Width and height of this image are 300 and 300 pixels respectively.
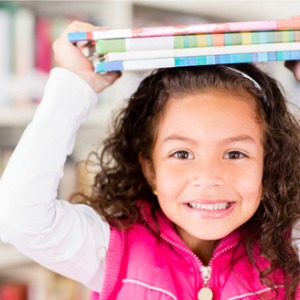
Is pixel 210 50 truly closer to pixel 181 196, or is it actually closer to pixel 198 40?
pixel 198 40

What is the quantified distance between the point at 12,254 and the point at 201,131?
1154 mm

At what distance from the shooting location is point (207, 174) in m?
1.07

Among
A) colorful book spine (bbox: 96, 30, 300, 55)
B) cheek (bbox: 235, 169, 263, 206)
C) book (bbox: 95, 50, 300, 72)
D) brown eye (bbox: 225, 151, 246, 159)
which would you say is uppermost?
colorful book spine (bbox: 96, 30, 300, 55)

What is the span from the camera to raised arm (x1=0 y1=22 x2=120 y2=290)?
103 centimetres

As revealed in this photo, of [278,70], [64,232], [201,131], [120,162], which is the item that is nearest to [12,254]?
[120,162]

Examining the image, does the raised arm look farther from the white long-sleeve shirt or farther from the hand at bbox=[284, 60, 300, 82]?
the hand at bbox=[284, 60, 300, 82]

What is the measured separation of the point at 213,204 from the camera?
3.55ft

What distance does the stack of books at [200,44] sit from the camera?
0.95m

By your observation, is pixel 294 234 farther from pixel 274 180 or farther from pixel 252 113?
pixel 252 113

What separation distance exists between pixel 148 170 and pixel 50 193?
0.25 metres

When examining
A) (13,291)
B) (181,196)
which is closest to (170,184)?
(181,196)

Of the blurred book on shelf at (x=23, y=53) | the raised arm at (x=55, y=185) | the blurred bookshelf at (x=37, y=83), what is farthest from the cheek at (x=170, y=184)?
the blurred book on shelf at (x=23, y=53)

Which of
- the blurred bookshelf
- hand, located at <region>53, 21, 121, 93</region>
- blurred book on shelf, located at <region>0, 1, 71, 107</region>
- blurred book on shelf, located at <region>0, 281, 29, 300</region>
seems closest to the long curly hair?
hand, located at <region>53, 21, 121, 93</region>

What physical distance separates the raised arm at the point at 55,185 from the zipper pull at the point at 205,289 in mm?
184
